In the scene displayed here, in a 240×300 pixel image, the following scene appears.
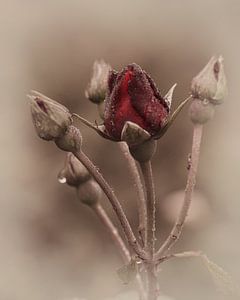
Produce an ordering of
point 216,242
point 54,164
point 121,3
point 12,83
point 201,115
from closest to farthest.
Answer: point 201,115 < point 216,242 < point 54,164 < point 12,83 < point 121,3

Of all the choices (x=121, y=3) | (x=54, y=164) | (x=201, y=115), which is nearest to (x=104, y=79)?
(x=201, y=115)

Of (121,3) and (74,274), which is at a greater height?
(121,3)

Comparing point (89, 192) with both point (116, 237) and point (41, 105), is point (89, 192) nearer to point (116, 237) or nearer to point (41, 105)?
point (116, 237)

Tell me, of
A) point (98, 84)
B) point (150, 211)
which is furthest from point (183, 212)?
point (98, 84)

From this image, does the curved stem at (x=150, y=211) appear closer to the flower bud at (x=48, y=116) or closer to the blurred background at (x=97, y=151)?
the flower bud at (x=48, y=116)

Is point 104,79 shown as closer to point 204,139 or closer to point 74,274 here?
point 74,274

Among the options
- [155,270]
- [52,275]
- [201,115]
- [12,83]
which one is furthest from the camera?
[12,83]

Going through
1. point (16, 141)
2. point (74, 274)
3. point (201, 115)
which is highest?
point (201, 115)
